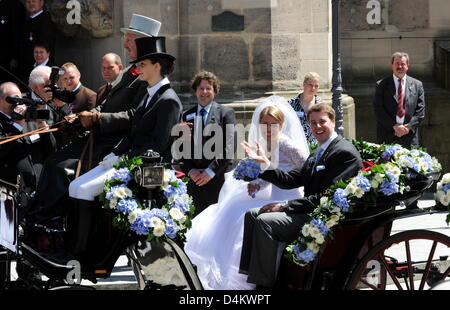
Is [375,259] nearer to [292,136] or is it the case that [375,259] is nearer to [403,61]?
[292,136]

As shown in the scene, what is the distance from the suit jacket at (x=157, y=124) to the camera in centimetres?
744

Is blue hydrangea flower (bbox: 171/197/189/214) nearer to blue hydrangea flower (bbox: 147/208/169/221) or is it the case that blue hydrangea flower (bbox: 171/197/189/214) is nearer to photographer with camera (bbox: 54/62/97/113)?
blue hydrangea flower (bbox: 147/208/169/221)

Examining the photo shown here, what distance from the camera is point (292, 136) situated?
7953 mm

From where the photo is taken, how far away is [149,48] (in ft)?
24.7

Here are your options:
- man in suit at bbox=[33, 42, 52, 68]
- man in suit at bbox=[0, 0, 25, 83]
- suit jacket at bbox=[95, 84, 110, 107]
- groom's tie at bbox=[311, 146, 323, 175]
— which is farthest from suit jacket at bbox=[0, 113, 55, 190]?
man in suit at bbox=[0, 0, 25, 83]

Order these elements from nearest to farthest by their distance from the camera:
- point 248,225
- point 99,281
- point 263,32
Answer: point 248,225 < point 99,281 < point 263,32

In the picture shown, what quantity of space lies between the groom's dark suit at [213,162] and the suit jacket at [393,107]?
3330 mm

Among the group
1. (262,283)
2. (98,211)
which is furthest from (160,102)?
(262,283)

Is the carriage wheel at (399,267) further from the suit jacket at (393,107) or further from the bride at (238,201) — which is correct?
the suit jacket at (393,107)

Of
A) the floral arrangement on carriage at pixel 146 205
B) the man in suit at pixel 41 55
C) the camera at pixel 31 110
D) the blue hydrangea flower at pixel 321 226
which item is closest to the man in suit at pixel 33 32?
the man in suit at pixel 41 55

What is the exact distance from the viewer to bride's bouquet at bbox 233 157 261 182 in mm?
7254

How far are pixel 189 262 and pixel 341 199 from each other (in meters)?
Answer: 1.10

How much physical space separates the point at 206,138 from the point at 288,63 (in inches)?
118

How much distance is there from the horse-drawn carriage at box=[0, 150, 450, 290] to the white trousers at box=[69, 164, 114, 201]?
0.16 metres
